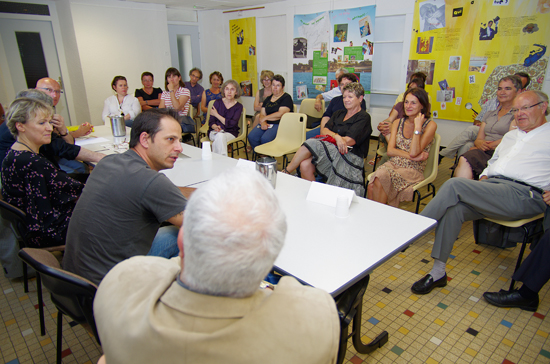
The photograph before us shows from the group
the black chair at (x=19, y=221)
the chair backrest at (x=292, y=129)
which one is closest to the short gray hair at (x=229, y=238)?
the black chair at (x=19, y=221)

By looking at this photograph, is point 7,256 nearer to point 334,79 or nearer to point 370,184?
point 370,184

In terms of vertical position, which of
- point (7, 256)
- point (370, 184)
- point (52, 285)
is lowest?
point (7, 256)

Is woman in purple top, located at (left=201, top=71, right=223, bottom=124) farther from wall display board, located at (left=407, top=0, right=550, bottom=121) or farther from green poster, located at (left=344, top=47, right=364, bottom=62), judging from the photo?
wall display board, located at (left=407, top=0, right=550, bottom=121)

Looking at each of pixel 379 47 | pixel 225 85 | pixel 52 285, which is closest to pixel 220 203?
pixel 52 285

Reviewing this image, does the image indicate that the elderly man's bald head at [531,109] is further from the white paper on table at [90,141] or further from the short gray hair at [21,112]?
the white paper on table at [90,141]

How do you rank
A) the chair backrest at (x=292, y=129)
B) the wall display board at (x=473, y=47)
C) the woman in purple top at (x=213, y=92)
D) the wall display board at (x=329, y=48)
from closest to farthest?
the chair backrest at (x=292, y=129) → the wall display board at (x=473, y=47) → the woman in purple top at (x=213, y=92) → the wall display board at (x=329, y=48)

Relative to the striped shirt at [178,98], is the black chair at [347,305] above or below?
below

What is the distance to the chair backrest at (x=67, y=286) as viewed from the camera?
3.77 feet

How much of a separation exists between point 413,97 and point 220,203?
9.93ft

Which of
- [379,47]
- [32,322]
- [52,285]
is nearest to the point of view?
[52,285]

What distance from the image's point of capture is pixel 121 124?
11.6ft

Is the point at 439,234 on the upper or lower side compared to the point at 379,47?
lower

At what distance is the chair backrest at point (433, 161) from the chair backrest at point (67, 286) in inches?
107

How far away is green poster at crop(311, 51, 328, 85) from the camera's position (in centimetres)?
689
